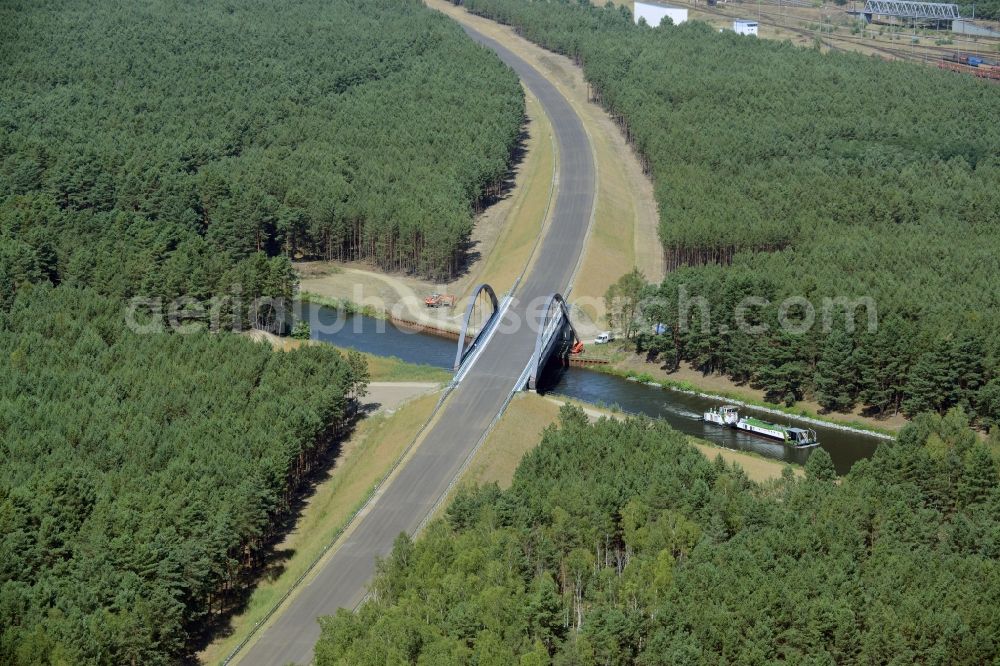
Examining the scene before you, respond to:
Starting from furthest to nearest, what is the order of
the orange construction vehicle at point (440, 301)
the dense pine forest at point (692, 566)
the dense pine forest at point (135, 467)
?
the orange construction vehicle at point (440, 301)
the dense pine forest at point (135, 467)
the dense pine forest at point (692, 566)

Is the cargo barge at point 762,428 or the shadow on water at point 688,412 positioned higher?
the cargo barge at point 762,428

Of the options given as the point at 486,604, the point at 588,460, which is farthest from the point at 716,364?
the point at 486,604

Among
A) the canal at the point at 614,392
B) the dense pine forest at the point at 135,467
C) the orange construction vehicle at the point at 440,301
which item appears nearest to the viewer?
the dense pine forest at the point at 135,467

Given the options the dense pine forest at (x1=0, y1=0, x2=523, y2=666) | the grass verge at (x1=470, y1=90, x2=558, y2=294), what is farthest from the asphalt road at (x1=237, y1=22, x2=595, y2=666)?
the dense pine forest at (x1=0, y1=0, x2=523, y2=666)

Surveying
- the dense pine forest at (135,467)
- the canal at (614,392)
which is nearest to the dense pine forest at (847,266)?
the canal at (614,392)

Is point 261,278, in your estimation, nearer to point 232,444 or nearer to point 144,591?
point 232,444

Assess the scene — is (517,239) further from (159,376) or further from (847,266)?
(159,376)

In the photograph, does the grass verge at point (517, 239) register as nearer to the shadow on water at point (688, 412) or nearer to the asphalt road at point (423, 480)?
the asphalt road at point (423, 480)
